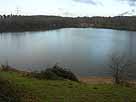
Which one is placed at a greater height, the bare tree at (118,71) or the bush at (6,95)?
the bush at (6,95)

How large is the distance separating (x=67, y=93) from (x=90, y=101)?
5.11 ft

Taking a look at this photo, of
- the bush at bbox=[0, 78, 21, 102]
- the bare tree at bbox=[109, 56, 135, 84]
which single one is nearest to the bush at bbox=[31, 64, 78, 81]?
the bare tree at bbox=[109, 56, 135, 84]

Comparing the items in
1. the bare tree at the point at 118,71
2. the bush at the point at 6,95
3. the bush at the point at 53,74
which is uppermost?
the bush at the point at 6,95

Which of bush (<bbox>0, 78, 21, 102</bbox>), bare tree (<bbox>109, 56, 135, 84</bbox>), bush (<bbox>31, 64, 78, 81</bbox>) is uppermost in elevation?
bush (<bbox>0, 78, 21, 102</bbox>)

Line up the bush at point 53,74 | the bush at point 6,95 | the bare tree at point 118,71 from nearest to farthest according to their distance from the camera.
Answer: the bush at point 6,95, the bush at point 53,74, the bare tree at point 118,71

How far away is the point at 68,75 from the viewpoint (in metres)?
19.5

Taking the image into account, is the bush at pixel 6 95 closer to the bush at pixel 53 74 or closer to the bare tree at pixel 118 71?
the bush at pixel 53 74

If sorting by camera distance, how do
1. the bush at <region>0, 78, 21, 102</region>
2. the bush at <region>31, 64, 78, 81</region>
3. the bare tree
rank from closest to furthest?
the bush at <region>0, 78, 21, 102</region>
the bush at <region>31, 64, 78, 81</region>
the bare tree

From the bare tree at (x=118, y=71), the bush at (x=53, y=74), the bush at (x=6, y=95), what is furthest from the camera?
the bare tree at (x=118, y=71)

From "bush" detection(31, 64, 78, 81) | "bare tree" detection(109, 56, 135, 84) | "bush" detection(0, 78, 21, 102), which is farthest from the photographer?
"bare tree" detection(109, 56, 135, 84)

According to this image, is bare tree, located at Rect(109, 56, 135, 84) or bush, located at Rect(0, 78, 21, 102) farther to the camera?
bare tree, located at Rect(109, 56, 135, 84)

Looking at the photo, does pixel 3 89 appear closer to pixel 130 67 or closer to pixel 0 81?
pixel 0 81

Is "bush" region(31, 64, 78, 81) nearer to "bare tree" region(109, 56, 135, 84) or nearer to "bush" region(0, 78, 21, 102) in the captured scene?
"bare tree" region(109, 56, 135, 84)

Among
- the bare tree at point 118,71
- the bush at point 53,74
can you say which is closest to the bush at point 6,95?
the bush at point 53,74
